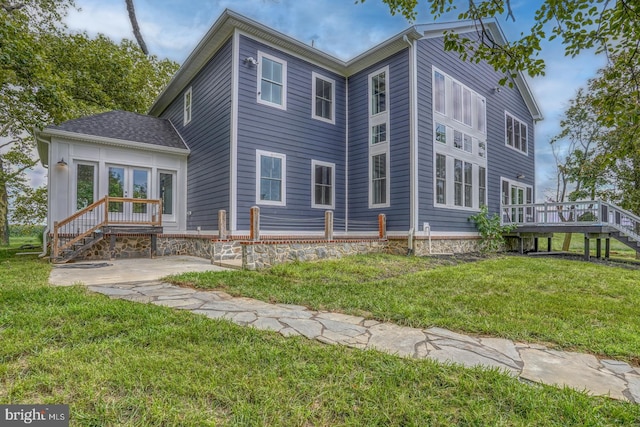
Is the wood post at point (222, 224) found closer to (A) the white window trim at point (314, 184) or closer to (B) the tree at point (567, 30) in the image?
(A) the white window trim at point (314, 184)

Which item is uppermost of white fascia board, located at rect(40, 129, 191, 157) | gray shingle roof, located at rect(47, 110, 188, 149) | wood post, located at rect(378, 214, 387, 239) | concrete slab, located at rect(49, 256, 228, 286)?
gray shingle roof, located at rect(47, 110, 188, 149)

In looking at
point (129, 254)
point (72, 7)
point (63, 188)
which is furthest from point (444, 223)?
point (72, 7)

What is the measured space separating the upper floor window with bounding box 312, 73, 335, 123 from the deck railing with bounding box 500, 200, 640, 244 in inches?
285

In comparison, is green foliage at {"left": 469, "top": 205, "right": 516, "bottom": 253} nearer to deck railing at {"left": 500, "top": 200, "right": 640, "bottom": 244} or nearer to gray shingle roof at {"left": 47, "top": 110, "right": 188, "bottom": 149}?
deck railing at {"left": 500, "top": 200, "right": 640, "bottom": 244}

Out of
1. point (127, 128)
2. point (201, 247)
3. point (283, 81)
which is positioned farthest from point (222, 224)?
point (127, 128)

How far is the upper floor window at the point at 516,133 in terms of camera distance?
13052 mm

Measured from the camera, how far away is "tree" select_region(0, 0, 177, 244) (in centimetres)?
795

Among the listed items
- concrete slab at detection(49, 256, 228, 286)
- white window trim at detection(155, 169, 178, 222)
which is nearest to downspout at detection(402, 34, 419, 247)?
concrete slab at detection(49, 256, 228, 286)

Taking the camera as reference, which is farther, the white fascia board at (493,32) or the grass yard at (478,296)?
the white fascia board at (493,32)

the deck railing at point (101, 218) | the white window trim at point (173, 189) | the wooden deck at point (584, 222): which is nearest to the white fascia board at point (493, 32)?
the wooden deck at point (584, 222)

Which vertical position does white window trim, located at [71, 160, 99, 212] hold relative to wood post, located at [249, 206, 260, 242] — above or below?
above

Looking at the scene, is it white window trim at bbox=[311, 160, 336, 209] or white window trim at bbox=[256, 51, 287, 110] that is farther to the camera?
white window trim at bbox=[311, 160, 336, 209]

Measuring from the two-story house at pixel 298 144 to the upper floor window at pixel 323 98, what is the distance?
40mm

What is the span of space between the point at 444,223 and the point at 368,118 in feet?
13.0
